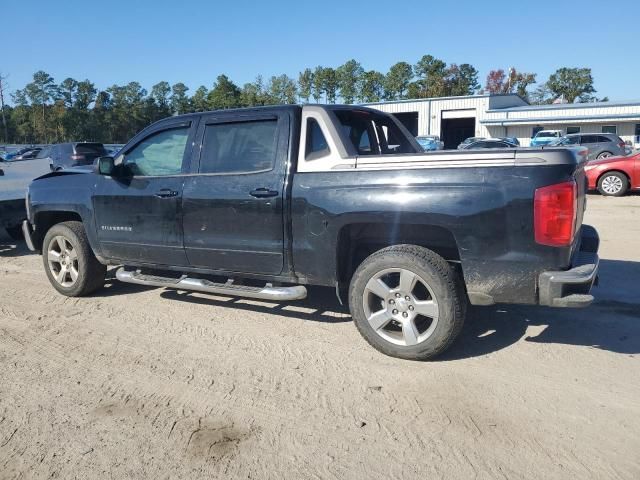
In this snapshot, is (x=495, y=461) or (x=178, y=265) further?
(x=178, y=265)

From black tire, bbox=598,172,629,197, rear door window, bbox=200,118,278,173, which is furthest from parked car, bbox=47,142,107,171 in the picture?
black tire, bbox=598,172,629,197

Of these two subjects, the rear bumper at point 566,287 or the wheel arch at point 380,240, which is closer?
the rear bumper at point 566,287

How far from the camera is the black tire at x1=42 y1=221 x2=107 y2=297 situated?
572 cm

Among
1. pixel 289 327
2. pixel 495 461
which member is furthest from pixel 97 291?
pixel 495 461

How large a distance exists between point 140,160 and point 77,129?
76.0 metres

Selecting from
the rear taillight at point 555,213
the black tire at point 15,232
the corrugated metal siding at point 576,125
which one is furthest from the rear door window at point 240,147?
the corrugated metal siding at point 576,125

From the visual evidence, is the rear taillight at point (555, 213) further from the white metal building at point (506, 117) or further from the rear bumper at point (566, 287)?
the white metal building at point (506, 117)

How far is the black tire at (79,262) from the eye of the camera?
5.72 meters

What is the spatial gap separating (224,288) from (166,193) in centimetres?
108

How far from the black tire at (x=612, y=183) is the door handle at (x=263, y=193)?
41.6ft

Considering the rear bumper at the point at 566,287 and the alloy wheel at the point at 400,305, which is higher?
the rear bumper at the point at 566,287

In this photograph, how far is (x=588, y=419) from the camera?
3.13 meters

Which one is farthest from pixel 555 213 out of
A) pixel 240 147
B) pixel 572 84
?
pixel 572 84

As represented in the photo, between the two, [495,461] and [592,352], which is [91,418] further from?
[592,352]
